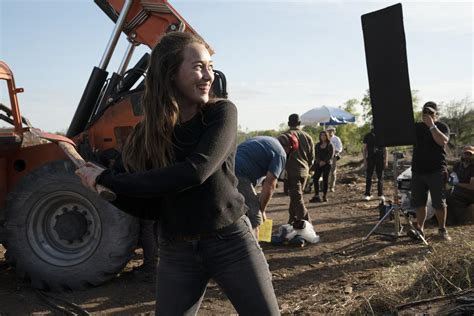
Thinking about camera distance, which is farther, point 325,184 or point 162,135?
point 325,184

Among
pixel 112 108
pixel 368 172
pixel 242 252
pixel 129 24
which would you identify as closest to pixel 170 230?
pixel 242 252

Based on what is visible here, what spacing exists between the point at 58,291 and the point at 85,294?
29cm

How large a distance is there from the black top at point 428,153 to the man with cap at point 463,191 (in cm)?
143

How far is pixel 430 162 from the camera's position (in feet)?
20.8

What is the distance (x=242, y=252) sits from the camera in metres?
1.91

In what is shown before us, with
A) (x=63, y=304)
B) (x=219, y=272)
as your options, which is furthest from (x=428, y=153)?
(x=219, y=272)

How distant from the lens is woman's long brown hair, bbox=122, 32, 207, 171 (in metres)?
1.89

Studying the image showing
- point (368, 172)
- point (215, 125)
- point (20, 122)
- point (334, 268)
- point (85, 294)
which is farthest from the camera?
point (368, 172)

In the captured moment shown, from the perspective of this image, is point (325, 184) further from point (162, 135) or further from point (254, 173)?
point (162, 135)

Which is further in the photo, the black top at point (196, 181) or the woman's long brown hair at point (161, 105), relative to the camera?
the woman's long brown hair at point (161, 105)

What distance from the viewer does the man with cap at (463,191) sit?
755 cm

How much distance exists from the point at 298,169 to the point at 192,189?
17.8 ft

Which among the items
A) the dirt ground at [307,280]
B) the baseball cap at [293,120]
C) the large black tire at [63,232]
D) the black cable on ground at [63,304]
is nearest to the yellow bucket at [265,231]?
the dirt ground at [307,280]

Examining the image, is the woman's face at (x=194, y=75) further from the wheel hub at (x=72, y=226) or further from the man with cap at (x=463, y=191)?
the man with cap at (x=463, y=191)
